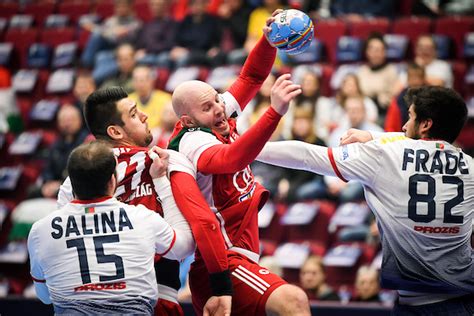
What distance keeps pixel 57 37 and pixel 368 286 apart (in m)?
6.31

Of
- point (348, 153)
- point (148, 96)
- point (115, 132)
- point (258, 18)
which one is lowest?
point (148, 96)

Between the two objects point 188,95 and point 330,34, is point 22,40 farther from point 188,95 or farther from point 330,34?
point 188,95

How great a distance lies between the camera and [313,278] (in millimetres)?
7188

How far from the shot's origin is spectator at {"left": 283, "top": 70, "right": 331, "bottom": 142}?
27.5ft

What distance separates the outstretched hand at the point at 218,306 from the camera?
3.87m

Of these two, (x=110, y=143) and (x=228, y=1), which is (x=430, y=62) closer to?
(x=228, y=1)

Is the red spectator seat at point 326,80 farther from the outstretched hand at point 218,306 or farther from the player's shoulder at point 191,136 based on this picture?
the outstretched hand at point 218,306

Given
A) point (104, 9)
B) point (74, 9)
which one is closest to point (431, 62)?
point (104, 9)

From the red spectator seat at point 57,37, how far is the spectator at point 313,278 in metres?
5.60

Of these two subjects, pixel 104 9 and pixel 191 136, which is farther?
pixel 104 9

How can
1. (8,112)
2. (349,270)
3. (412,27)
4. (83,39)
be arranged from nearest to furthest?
(349,270) → (412,27) → (8,112) → (83,39)

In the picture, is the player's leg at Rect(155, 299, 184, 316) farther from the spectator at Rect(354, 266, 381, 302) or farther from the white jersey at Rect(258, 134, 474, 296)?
the spectator at Rect(354, 266, 381, 302)

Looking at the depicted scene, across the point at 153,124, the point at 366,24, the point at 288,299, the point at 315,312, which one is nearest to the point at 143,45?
the point at 153,124

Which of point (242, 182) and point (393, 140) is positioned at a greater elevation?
point (393, 140)
